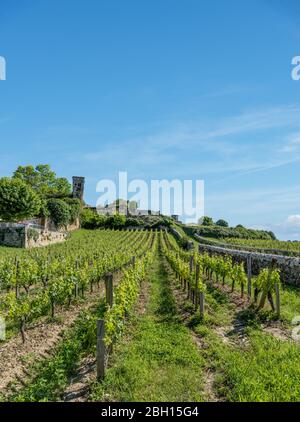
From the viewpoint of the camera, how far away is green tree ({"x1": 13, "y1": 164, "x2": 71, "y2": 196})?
77500mm

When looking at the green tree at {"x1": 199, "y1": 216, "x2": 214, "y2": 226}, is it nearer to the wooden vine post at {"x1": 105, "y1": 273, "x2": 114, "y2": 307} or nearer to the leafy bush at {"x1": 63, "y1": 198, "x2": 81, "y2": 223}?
the leafy bush at {"x1": 63, "y1": 198, "x2": 81, "y2": 223}

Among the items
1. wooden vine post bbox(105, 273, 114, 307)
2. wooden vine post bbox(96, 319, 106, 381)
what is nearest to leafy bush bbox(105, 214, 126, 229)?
wooden vine post bbox(105, 273, 114, 307)

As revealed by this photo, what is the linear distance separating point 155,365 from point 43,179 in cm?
8079

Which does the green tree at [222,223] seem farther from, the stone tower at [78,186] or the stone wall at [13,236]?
the stone wall at [13,236]

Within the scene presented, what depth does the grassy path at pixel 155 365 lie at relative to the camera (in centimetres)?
593

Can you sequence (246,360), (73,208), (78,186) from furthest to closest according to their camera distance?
(78,186), (73,208), (246,360)

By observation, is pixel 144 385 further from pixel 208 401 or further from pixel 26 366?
pixel 26 366

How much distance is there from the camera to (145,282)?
1720 centimetres

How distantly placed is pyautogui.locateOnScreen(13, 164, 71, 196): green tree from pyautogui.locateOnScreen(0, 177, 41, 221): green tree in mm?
31667

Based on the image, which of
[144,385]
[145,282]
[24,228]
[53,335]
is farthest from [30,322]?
[24,228]

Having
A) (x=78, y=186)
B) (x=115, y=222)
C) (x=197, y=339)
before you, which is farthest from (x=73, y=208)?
(x=197, y=339)

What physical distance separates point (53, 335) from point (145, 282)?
8.47m

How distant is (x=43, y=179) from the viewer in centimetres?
8300

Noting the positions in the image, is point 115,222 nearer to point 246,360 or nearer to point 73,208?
point 73,208
